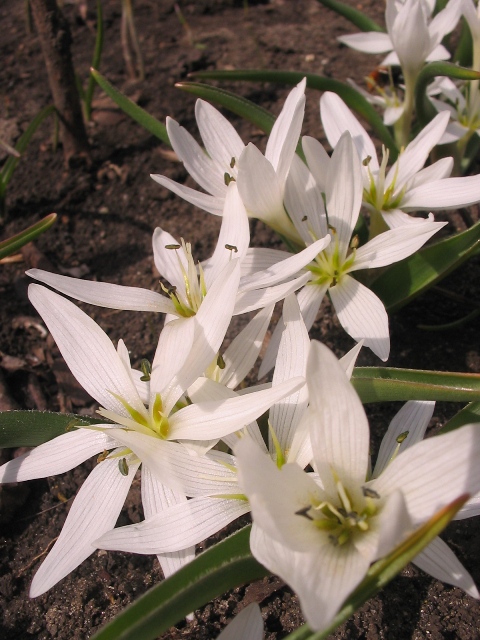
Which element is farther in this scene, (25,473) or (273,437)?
(25,473)

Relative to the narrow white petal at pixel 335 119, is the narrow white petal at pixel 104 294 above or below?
below

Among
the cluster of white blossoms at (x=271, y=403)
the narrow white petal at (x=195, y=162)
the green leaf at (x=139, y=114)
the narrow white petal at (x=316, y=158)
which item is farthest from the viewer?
the green leaf at (x=139, y=114)

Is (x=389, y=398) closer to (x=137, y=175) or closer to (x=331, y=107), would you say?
(x=331, y=107)

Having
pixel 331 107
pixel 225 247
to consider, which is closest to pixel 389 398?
pixel 225 247

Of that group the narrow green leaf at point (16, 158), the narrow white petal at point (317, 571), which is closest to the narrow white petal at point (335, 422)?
the narrow white petal at point (317, 571)

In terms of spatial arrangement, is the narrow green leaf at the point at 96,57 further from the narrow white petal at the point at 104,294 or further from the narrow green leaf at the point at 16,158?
the narrow white petal at the point at 104,294

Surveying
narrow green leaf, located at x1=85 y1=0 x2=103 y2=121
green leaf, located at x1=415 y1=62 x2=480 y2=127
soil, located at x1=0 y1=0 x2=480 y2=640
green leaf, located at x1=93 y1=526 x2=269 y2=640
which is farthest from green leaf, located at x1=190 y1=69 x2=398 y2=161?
green leaf, located at x1=93 y1=526 x2=269 y2=640
